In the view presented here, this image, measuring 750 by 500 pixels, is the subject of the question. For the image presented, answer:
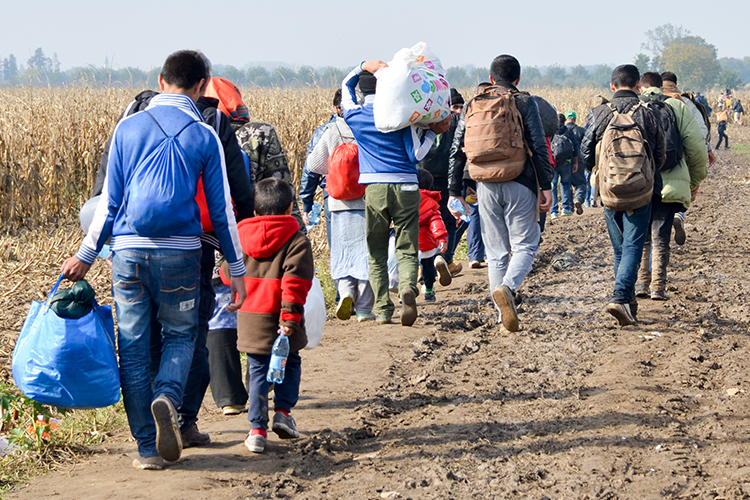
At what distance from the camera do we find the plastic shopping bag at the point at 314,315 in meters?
4.50

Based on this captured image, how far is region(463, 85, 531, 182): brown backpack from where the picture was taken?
6.12m

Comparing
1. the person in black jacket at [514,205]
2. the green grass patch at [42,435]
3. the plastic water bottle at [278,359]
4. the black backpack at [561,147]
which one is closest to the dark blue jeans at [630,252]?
the person in black jacket at [514,205]

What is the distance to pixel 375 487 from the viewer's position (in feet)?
12.4

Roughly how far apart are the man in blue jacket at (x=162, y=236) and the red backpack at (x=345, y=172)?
2806 mm

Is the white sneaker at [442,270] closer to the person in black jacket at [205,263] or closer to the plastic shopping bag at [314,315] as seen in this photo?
the plastic shopping bag at [314,315]

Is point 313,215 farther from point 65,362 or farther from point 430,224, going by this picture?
point 65,362

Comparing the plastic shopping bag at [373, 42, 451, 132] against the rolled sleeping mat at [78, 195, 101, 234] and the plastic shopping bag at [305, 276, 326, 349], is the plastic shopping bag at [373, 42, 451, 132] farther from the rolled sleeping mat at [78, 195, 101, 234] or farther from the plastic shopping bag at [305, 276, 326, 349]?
the rolled sleeping mat at [78, 195, 101, 234]

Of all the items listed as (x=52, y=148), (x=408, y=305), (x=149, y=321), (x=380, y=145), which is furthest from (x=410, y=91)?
(x=52, y=148)

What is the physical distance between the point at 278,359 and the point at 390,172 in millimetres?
2626

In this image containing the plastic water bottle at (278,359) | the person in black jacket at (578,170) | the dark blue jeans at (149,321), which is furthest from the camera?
the person in black jacket at (578,170)

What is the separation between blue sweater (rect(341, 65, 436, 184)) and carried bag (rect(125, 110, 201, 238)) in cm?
276

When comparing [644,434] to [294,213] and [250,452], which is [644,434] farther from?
[294,213]

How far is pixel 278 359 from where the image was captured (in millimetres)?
4062

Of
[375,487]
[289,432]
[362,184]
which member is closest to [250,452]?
[289,432]
